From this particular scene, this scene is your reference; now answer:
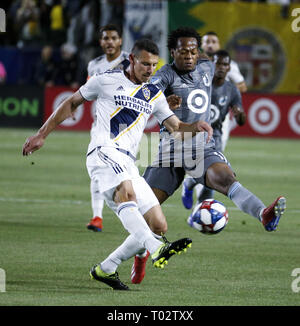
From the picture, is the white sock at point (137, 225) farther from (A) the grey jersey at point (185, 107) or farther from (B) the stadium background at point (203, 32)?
(B) the stadium background at point (203, 32)

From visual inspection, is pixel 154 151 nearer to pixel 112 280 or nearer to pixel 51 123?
pixel 51 123

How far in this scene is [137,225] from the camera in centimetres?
713

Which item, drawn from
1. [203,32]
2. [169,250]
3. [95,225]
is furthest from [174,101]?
[203,32]

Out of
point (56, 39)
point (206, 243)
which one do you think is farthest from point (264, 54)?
point (206, 243)

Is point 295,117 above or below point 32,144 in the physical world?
below

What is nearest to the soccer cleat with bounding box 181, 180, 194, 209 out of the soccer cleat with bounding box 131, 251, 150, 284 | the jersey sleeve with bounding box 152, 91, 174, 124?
the jersey sleeve with bounding box 152, 91, 174, 124

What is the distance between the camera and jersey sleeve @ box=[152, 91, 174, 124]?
26.1 feet

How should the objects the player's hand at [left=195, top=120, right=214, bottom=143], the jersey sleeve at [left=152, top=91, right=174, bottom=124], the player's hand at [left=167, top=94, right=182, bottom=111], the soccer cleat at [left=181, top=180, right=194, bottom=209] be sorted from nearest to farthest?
the player's hand at [left=195, top=120, right=214, bottom=143]
the jersey sleeve at [left=152, top=91, right=174, bottom=124]
the player's hand at [left=167, top=94, right=182, bottom=111]
the soccer cleat at [left=181, top=180, right=194, bottom=209]

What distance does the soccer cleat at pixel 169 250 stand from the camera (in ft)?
21.8

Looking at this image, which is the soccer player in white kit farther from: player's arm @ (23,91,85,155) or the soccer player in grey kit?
the soccer player in grey kit

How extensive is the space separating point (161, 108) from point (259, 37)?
744 inches

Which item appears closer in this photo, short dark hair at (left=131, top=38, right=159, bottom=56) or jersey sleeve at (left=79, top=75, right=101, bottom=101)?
short dark hair at (left=131, top=38, right=159, bottom=56)

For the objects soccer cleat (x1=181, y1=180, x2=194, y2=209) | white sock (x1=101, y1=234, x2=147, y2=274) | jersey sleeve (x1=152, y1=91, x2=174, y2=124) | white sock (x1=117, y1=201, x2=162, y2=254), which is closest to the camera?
white sock (x1=117, y1=201, x2=162, y2=254)

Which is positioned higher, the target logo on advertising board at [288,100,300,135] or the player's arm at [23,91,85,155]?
the player's arm at [23,91,85,155]
